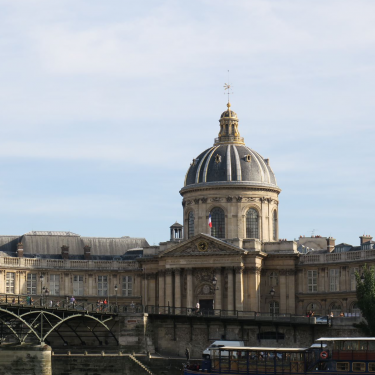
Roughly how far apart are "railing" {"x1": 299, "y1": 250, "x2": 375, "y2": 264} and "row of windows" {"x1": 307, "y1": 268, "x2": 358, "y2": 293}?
1.25 metres

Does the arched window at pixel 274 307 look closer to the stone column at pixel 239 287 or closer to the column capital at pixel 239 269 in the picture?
the stone column at pixel 239 287

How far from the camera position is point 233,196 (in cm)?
14200

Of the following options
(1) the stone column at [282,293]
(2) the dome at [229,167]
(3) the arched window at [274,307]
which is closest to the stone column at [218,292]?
(3) the arched window at [274,307]

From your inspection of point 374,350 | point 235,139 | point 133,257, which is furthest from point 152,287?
point 374,350

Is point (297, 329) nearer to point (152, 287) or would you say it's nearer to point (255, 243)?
point (255, 243)

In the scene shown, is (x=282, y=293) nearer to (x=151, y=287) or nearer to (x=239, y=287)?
(x=239, y=287)

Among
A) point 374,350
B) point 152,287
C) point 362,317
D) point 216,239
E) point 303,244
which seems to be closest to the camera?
point 374,350

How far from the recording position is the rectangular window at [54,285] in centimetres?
14488

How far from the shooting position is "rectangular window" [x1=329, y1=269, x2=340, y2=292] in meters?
136

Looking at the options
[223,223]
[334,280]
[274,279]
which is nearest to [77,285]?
[223,223]

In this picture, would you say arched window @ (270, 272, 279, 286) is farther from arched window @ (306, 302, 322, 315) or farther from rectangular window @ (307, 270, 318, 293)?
arched window @ (306, 302, 322, 315)

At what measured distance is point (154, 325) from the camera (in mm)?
120188

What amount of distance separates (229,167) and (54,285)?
85.5 ft

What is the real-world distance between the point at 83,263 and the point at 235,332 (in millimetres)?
32962
